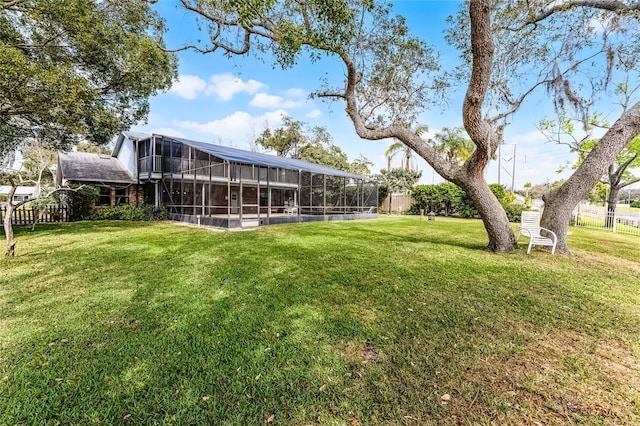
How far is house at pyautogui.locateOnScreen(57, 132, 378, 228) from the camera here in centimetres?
1287

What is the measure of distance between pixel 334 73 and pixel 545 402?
8.27 meters

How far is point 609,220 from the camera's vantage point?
504 inches

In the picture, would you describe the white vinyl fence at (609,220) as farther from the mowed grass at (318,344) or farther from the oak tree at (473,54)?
the mowed grass at (318,344)

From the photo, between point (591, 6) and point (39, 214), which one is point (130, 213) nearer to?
point (39, 214)

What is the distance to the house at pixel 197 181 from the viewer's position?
42.2ft

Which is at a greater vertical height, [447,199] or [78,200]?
[447,199]

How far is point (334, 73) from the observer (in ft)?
26.8

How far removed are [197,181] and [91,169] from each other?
22.5ft

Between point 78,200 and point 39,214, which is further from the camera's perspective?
point 78,200

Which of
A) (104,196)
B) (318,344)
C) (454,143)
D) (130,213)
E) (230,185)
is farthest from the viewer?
(454,143)

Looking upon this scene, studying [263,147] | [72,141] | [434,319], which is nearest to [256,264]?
[434,319]

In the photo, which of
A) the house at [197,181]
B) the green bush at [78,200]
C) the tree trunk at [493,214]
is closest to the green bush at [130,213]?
the green bush at [78,200]

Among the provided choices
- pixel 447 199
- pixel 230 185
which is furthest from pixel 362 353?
pixel 447 199

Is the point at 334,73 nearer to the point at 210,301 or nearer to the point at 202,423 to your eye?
the point at 210,301
